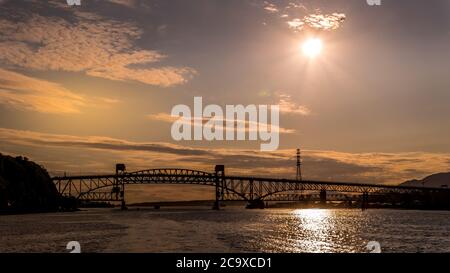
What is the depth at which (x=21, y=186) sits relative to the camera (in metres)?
173

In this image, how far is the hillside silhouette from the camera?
163 metres

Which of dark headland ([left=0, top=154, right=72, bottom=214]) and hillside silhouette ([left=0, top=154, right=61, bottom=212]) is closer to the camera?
dark headland ([left=0, top=154, right=72, bottom=214])

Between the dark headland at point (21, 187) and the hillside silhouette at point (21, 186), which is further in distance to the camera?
the hillside silhouette at point (21, 186)

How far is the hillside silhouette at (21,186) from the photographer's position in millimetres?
162625
